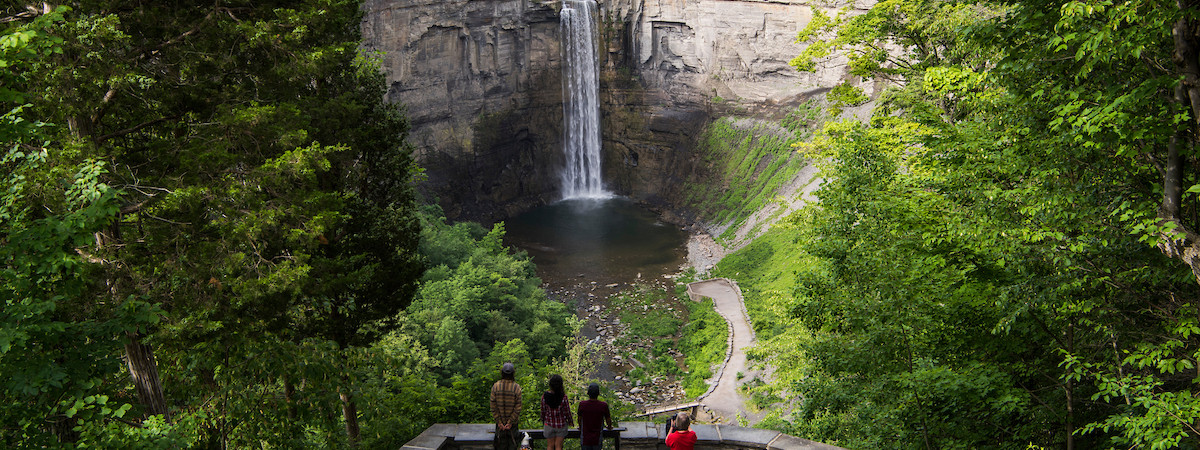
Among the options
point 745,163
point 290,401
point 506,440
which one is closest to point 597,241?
point 745,163

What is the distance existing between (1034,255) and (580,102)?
159ft

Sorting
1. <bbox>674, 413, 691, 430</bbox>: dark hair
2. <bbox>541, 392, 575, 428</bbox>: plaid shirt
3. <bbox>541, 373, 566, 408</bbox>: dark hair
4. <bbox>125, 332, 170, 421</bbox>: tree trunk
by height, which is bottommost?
<bbox>674, 413, 691, 430</bbox>: dark hair

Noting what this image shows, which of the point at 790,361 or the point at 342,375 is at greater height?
the point at 342,375

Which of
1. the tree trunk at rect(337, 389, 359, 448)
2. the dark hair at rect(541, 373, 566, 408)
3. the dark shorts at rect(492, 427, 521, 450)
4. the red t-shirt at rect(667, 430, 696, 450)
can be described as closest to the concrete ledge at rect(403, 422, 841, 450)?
the dark shorts at rect(492, 427, 521, 450)

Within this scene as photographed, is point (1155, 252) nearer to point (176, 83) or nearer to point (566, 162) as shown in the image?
point (176, 83)

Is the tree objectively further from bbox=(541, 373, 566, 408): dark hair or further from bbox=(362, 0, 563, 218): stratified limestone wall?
bbox=(362, 0, 563, 218): stratified limestone wall

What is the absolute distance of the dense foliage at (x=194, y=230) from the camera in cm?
781

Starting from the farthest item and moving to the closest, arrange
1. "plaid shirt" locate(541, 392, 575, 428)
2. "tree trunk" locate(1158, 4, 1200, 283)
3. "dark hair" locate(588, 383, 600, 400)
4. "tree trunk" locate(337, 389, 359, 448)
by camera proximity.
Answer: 1. "tree trunk" locate(337, 389, 359, 448)
2. "plaid shirt" locate(541, 392, 575, 428)
3. "dark hair" locate(588, 383, 600, 400)
4. "tree trunk" locate(1158, 4, 1200, 283)

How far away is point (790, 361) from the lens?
2181 cm

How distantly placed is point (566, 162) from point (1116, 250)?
163 ft

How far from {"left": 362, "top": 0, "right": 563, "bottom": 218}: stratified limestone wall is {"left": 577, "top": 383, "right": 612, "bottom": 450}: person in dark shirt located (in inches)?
1553

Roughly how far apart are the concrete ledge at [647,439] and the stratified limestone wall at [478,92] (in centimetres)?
3794

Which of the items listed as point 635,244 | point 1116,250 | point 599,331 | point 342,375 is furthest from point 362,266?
point 635,244

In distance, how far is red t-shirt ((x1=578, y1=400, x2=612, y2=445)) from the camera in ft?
32.5
